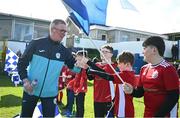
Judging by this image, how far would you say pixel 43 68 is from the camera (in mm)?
4820

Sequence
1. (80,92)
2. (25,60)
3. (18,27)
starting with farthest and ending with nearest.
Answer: (18,27) → (80,92) → (25,60)

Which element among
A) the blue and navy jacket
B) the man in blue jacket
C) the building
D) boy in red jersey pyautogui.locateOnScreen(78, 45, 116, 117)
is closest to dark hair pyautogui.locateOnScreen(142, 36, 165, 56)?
the man in blue jacket

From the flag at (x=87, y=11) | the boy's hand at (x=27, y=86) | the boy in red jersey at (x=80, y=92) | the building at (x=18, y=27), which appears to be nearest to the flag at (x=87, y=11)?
the flag at (x=87, y=11)

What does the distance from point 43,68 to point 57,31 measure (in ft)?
1.82

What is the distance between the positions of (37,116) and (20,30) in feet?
75.9

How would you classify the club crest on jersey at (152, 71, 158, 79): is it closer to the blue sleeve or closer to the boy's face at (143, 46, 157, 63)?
the boy's face at (143, 46, 157, 63)

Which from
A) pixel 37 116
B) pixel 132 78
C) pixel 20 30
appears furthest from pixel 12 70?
pixel 20 30

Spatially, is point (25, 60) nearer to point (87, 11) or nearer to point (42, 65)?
point (42, 65)

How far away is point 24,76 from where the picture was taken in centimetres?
469

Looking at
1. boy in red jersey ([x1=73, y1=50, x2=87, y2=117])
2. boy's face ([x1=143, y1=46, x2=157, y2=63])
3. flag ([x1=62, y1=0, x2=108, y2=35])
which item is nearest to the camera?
boy's face ([x1=143, y1=46, x2=157, y2=63])

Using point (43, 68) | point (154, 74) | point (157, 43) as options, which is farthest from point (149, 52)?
point (43, 68)

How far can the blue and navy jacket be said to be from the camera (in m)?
4.80

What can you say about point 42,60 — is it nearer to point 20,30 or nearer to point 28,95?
point 28,95

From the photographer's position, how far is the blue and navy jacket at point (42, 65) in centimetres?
480
